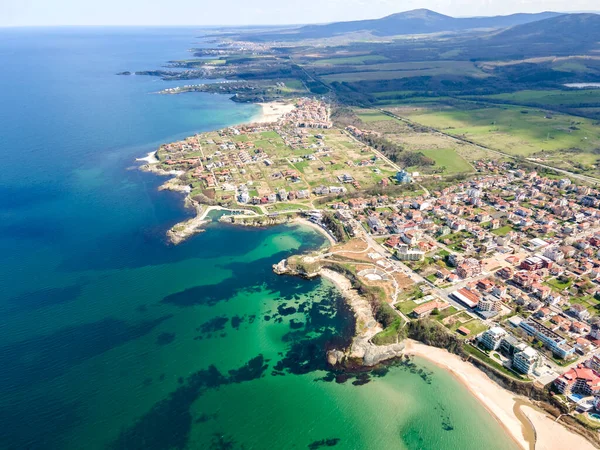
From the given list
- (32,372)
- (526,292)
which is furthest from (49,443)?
(526,292)

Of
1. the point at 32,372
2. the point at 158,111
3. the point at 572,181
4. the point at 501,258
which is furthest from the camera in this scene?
the point at 158,111

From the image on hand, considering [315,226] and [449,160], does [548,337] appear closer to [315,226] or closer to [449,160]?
[315,226]

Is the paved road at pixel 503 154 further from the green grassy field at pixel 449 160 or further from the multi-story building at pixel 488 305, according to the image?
the multi-story building at pixel 488 305

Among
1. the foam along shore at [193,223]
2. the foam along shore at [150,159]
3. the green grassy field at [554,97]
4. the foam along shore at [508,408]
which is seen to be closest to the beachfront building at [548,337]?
the foam along shore at [508,408]

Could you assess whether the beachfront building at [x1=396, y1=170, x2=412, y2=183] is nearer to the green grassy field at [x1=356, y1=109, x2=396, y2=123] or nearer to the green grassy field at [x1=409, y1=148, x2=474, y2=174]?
the green grassy field at [x1=409, y1=148, x2=474, y2=174]

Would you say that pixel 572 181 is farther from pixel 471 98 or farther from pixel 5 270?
pixel 5 270

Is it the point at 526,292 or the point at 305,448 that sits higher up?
the point at 526,292

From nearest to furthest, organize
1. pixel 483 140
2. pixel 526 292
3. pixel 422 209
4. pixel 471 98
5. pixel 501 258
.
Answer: pixel 526 292, pixel 501 258, pixel 422 209, pixel 483 140, pixel 471 98
